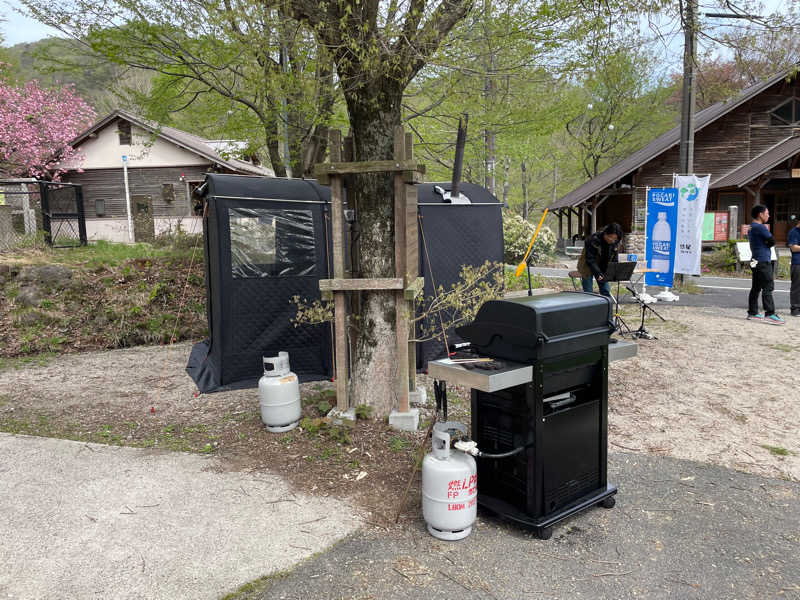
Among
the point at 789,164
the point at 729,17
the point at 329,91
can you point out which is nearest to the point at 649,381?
the point at 729,17

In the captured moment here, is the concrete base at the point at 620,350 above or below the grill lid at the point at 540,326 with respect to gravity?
below

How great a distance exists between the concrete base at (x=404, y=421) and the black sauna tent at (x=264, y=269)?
2.06 meters

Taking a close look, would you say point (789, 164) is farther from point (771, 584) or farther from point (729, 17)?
point (771, 584)

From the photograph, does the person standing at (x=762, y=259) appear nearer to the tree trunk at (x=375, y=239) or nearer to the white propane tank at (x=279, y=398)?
the tree trunk at (x=375, y=239)

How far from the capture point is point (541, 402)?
298cm

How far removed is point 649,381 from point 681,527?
3207mm

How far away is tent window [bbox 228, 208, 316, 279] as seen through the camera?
613 cm

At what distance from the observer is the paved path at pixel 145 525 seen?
271 cm

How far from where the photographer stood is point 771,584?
267 cm

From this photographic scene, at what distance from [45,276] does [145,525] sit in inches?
289

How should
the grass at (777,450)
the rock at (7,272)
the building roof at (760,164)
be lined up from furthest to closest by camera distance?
the building roof at (760,164) → the rock at (7,272) → the grass at (777,450)

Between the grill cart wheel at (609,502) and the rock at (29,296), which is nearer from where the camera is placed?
the grill cart wheel at (609,502)

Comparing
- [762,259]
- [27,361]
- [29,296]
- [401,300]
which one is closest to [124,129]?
[29,296]

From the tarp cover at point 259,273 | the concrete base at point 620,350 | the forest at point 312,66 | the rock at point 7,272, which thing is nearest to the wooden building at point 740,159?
the forest at point 312,66
